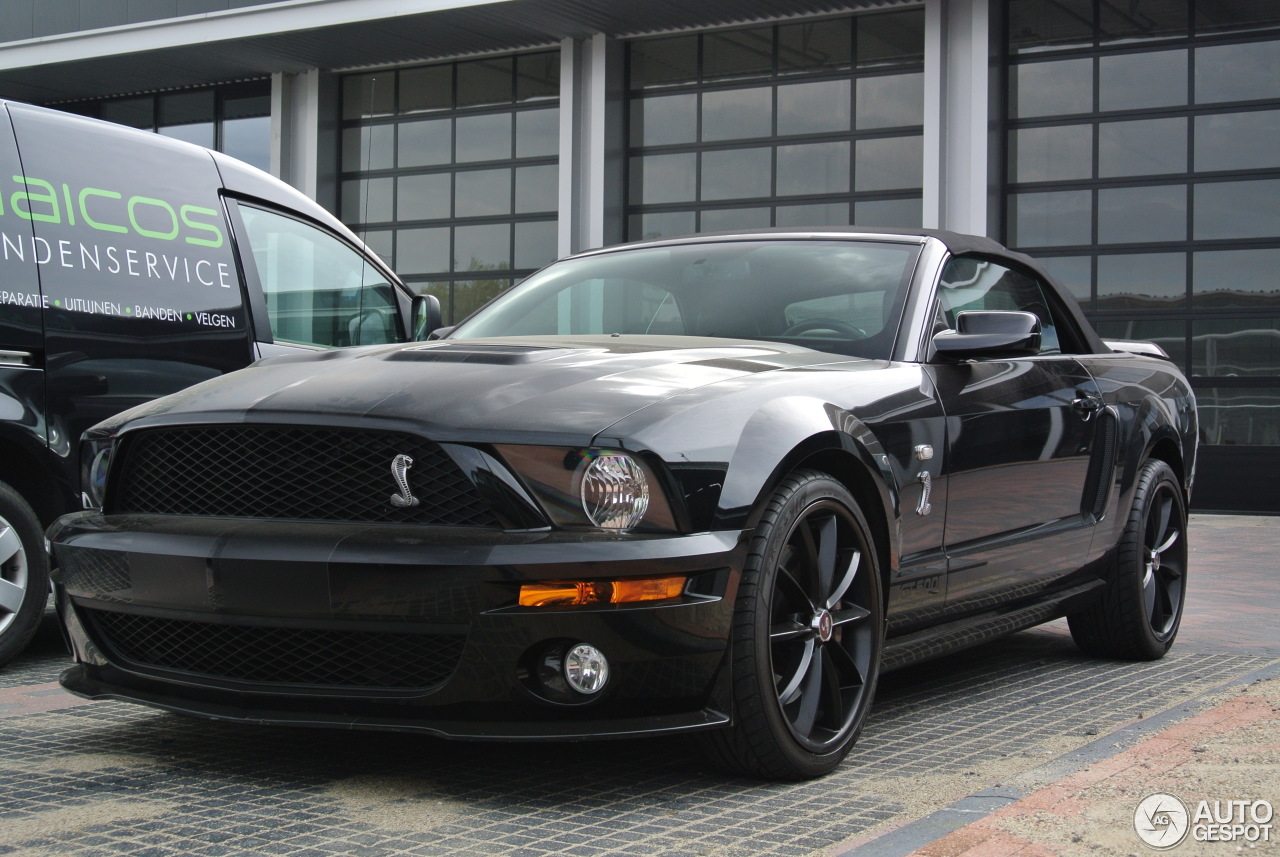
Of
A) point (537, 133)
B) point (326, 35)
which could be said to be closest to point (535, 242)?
point (537, 133)

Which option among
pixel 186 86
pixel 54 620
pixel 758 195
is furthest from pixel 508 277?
pixel 54 620

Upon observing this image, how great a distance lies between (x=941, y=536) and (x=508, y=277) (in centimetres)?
1596

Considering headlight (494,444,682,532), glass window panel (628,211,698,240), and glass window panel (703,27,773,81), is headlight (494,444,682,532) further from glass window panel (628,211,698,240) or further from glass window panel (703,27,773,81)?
glass window panel (703,27,773,81)

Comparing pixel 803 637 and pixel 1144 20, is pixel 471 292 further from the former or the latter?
pixel 803 637

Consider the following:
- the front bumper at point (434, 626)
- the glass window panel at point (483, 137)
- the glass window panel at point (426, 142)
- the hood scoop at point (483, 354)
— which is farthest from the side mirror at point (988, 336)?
the glass window panel at point (426, 142)

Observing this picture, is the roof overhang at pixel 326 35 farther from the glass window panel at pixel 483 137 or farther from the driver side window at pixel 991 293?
the driver side window at pixel 991 293

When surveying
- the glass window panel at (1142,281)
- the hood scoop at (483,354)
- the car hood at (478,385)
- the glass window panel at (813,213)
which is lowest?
the car hood at (478,385)

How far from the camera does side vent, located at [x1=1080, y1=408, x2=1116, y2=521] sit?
5191mm

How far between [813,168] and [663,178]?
212 centimetres

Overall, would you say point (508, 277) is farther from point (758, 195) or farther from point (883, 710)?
point (883, 710)

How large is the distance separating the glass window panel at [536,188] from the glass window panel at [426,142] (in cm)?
119

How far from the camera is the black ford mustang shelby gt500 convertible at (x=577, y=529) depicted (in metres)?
3.12

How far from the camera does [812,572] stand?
355 cm

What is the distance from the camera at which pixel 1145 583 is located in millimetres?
5648
